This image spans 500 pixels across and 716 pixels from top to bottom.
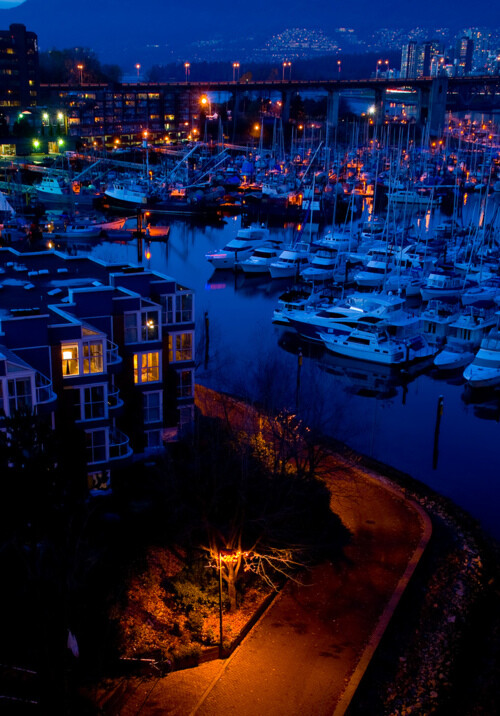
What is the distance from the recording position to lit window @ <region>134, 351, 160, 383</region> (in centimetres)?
1092

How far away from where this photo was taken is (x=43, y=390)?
9250 mm

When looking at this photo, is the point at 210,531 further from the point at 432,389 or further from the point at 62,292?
the point at 432,389

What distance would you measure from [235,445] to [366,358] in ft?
32.3

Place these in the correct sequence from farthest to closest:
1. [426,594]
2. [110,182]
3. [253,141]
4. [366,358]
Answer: [253,141]
[110,182]
[366,358]
[426,594]

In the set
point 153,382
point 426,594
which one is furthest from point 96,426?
point 426,594

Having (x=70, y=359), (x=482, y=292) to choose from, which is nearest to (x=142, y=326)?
(x=70, y=359)

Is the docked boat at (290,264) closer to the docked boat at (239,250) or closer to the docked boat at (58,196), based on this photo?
the docked boat at (239,250)

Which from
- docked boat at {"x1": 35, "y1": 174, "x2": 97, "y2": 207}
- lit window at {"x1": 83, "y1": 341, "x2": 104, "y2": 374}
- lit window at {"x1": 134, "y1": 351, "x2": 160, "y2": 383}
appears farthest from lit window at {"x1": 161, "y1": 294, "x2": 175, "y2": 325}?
docked boat at {"x1": 35, "y1": 174, "x2": 97, "y2": 207}

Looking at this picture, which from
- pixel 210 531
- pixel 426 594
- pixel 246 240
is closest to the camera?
pixel 210 531

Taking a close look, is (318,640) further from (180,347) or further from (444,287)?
(444,287)

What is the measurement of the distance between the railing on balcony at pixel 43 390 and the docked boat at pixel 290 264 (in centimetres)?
1920

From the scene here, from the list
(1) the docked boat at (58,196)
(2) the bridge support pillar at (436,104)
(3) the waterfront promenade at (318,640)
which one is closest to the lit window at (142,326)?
(3) the waterfront promenade at (318,640)

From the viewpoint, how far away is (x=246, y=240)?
105 feet

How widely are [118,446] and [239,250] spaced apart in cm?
2092
